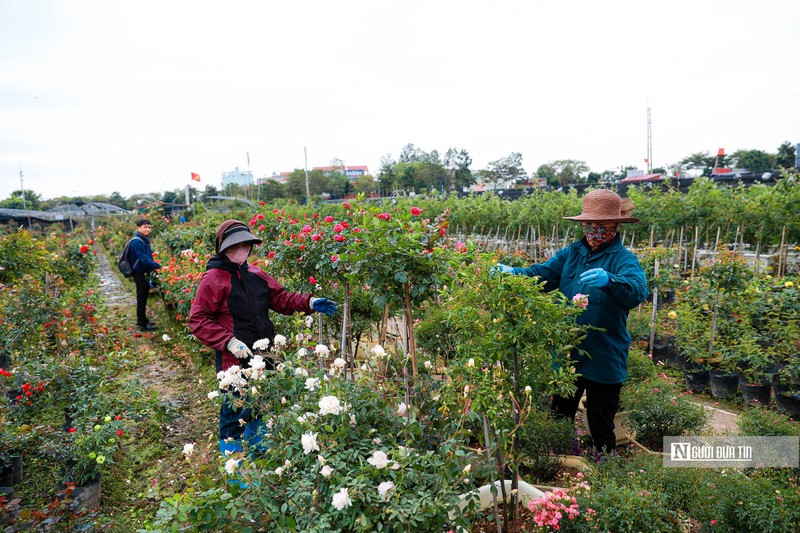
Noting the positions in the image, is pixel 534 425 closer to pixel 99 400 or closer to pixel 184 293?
pixel 99 400

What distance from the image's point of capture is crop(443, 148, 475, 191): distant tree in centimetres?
3844

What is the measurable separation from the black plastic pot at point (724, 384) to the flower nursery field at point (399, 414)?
3 centimetres

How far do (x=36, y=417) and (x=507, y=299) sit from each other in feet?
13.7

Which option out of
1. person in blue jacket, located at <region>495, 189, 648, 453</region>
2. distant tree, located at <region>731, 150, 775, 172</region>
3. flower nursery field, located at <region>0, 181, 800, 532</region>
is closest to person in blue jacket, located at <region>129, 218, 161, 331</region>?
flower nursery field, located at <region>0, 181, 800, 532</region>

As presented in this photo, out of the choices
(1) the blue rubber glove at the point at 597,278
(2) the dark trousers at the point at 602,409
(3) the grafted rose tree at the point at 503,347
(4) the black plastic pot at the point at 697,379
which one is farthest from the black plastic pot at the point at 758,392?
(3) the grafted rose tree at the point at 503,347

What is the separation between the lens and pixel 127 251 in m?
7.02

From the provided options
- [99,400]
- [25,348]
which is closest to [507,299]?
[99,400]

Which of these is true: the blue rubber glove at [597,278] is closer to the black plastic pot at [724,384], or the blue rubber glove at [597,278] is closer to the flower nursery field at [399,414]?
the flower nursery field at [399,414]

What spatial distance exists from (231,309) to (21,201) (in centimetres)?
5686

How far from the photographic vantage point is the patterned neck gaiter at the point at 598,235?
279 cm

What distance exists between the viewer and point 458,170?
40188 millimetres

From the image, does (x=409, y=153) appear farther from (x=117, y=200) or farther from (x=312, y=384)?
(x=312, y=384)

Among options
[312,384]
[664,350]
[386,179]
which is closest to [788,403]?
[664,350]

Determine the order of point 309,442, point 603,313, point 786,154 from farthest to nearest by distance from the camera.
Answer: point 786,154 → point 603,313 → point 309,442
